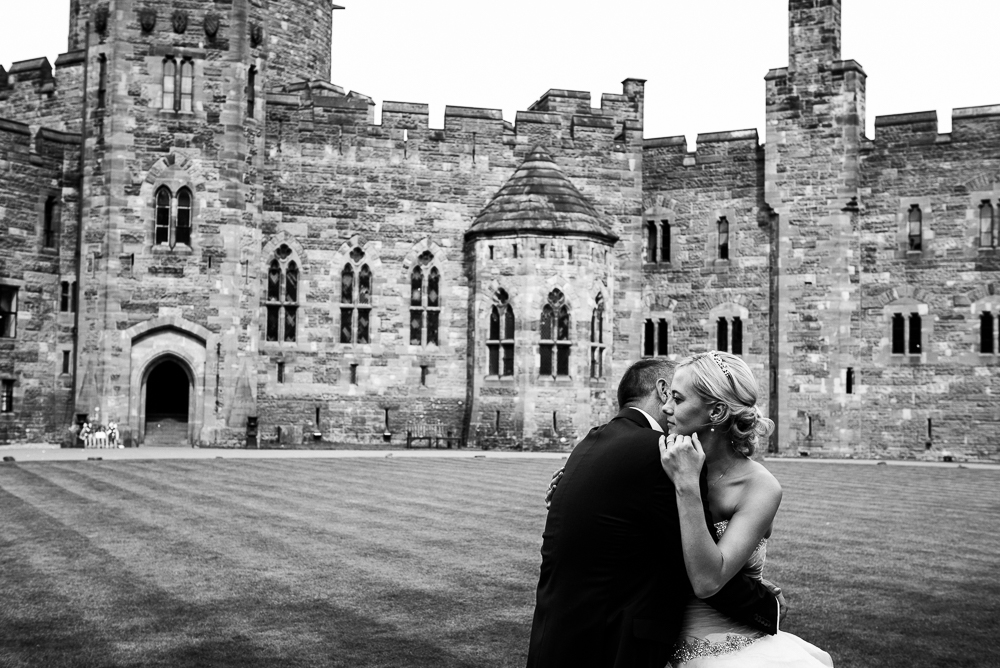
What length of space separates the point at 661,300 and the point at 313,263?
33.8 feet

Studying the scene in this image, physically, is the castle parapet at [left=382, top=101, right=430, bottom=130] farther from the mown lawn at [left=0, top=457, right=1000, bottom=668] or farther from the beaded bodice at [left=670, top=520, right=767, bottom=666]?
the beaded bodice at [left=670, top=520, right=767, bottom=666]

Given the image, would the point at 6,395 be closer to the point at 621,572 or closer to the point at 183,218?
the point at 183,218

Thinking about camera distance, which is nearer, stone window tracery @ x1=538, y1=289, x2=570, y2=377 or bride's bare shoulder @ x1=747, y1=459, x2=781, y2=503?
bride's bare shoulder @ x1=747, y1=459, x2=781, y2=503

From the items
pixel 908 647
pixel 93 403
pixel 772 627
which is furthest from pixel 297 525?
pixel 93 403

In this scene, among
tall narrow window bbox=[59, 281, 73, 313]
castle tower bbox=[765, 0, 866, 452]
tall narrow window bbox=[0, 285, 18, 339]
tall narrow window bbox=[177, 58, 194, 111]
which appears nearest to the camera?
tall narrow window bbox=[177, 58, 194, 111]

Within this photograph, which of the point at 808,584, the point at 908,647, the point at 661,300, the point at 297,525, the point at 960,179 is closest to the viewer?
the point at 908,647

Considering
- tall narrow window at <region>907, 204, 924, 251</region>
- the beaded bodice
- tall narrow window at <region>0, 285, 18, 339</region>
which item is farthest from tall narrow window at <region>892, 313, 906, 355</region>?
the beaded bodice

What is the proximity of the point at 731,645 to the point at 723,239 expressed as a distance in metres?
31.0

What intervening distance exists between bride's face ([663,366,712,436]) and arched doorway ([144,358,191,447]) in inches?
1093

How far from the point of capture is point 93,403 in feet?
96.9

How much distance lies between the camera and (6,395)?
31.2 m

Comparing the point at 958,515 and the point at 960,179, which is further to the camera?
the point at 960,179

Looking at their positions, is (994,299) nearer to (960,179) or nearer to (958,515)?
(960,179)

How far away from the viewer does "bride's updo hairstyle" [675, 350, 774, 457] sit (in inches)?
159
